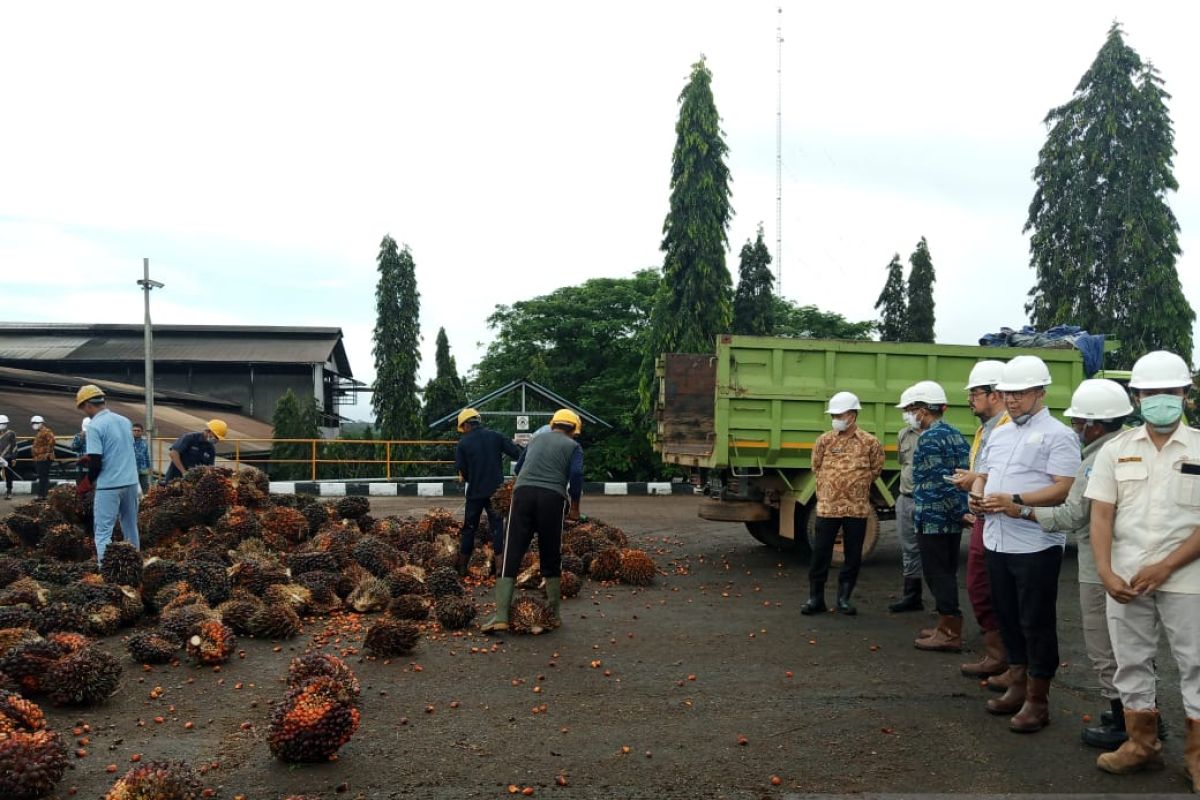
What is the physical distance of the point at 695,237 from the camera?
25.2 m

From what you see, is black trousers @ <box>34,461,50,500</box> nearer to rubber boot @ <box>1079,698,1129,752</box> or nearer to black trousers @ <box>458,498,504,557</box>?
black trousers @ <box>458,498,504,557</box>

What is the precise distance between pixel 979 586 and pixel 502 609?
11.3 feet

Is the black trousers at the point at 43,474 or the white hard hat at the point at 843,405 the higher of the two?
the white hard hat at the point at 843,405

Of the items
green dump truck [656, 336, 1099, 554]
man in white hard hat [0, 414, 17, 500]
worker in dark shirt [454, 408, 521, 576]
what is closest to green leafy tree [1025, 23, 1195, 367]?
green dump truck [656, 336, 1099, 554]

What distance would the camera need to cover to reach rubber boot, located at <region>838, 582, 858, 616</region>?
25.6ft

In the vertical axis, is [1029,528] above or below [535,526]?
above

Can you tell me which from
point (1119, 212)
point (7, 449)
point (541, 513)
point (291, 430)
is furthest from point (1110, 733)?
point (291, 430)

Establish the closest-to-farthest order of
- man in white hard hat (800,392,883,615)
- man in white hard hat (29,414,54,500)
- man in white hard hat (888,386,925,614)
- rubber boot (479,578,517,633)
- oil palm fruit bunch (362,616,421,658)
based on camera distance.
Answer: oil palm fruit bunch (362,616,421,658)
rubber boot (479,578,517,633)
man in white hard hat (800,392,883,615)
man in white hard hat (888,386,925,614)
man in white hard hat (29,414,54,500)

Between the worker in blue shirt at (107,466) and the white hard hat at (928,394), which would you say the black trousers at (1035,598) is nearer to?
the white hard hat at (928,394)

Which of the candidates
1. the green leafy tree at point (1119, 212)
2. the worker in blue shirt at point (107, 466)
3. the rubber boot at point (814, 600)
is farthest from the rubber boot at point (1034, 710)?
the green leafy tree at point (1119, 212)

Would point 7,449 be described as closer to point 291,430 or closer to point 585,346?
point 291,430

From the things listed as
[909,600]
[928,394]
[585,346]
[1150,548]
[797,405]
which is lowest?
[909,600]

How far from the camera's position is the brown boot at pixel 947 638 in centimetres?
655

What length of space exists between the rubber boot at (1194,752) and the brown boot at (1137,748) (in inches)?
6.4
